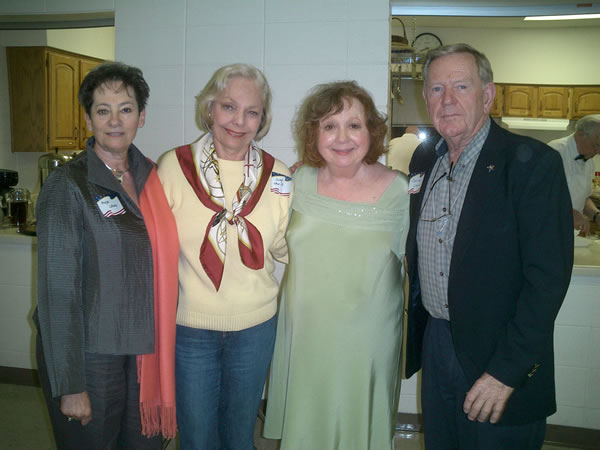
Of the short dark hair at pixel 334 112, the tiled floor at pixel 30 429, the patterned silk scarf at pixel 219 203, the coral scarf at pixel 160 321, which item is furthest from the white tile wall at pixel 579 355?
the coral scarf at pixel 160 321

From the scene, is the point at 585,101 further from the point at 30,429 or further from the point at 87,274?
the point at 30,429

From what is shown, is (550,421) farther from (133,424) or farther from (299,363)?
(133,424)

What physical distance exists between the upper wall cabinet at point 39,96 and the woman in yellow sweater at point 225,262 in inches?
134

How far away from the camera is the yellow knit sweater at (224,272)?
1.63 metres

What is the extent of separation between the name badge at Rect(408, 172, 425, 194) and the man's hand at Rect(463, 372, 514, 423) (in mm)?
665

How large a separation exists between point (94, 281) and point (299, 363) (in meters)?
0.77

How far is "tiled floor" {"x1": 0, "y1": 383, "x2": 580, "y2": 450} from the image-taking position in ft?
8.22

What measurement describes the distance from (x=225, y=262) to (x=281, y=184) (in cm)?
37

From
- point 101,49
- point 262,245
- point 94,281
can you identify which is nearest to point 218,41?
point 262,245

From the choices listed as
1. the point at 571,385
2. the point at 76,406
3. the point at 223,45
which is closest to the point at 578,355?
the point at 571,385

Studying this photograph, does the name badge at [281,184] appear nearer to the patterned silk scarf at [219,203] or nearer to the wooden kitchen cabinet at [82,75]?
the patterned silk scarf at [219,203]

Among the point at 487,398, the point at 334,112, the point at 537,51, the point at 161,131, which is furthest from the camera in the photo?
the point at 537,51

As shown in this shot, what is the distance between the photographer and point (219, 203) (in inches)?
65.0

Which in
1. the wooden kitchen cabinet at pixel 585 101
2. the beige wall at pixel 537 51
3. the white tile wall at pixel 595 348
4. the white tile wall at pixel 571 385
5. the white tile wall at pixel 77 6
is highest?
the beige wall at pixel 537 51
